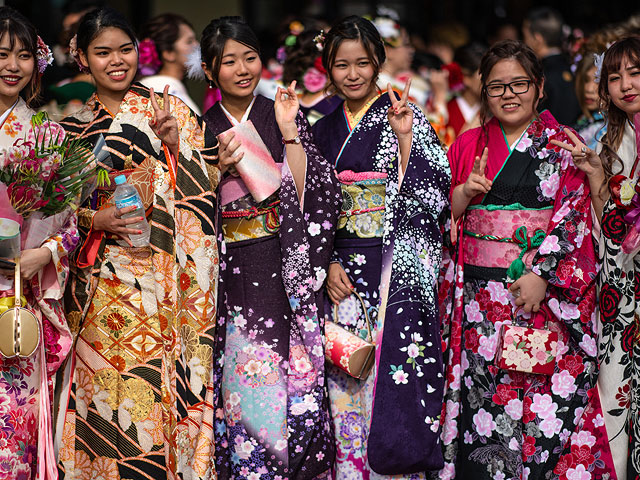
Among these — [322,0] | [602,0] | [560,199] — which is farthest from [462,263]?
[602,0]

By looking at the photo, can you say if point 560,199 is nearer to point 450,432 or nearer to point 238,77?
point 450,432

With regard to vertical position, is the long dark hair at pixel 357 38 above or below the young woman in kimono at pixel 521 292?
above

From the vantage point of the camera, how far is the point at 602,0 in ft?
44.8

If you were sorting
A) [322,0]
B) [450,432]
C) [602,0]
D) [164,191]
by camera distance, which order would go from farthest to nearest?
[602,0], [322,0], [450,432], [164,191]

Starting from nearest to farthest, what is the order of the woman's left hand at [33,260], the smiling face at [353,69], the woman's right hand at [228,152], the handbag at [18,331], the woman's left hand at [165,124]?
1. the handbag at [18,331]
2. the woman's left hand at [33,260]
3. the woman's left hand at [165,124]
4. the woman's right hand at [228,152]
5. the smiling face at [353,69]

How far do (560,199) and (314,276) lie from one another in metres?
1.16

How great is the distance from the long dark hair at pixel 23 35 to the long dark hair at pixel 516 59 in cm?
204

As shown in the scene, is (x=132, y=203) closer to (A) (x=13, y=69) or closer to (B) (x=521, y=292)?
(A) (x=13, y=69)

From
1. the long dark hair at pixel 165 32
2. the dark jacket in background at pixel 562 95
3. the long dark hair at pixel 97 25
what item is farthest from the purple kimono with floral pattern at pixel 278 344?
the dark jacket in background at pixel 562 95

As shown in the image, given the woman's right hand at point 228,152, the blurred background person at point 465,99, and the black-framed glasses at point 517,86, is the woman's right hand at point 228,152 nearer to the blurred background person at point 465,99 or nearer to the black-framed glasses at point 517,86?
the black-framed glasses at point 517,86

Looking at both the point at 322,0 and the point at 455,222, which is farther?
the point at 322,0

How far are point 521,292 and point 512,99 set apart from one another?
892 mm

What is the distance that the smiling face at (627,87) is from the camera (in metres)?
3.97

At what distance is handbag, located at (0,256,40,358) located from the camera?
352 centimetres
